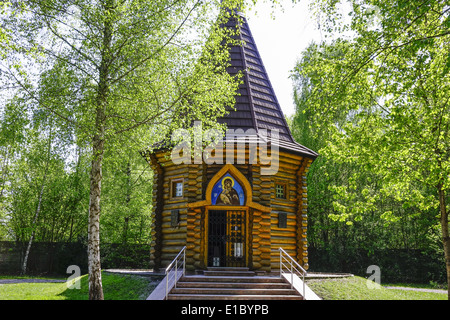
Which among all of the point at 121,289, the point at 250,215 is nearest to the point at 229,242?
the point at 250,215

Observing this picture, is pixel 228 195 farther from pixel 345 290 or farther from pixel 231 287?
pixel 345 290

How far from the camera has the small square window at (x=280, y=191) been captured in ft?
47.5

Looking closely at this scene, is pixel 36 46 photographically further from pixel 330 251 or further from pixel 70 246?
pixel 330 251

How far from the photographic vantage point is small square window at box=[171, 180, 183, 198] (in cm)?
1402

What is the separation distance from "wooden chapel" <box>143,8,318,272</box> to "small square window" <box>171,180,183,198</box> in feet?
0.12

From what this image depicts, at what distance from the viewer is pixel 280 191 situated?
47.9ft

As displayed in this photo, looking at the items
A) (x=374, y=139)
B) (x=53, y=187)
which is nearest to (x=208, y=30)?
(x=374, y=139)

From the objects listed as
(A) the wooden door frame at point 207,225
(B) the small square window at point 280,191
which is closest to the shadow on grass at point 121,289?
(A) the wooden door frame at point 207,225

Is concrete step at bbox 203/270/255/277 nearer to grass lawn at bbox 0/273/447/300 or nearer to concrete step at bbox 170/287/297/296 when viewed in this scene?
concrete step at bbox 170/287/297/296

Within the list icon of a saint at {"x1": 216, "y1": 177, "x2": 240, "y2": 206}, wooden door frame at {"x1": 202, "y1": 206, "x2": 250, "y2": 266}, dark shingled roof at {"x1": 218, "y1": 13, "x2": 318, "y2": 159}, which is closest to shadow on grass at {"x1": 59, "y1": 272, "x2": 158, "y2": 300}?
wooden door frame at {"x1": 202, "y1": 206, "x2": 250, "y2": 266}

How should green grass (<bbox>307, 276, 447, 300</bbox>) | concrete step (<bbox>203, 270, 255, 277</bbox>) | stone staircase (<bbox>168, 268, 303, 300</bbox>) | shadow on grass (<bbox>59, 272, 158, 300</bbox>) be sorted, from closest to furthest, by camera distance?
1. stone staircase (<bbox>168, 268, 303, 300</bbox>)
2. shadow on grass (<bbox>59, 272, 158, 300</bbox>)
3. green grass (<bbox>307, 276, 447, 300</bbox>)
4. concrete step (<bbox>203, 270, 255, 277</bbox>)

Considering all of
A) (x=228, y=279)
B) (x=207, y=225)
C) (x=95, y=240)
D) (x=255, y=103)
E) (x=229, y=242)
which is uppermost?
(x=255, y=103)

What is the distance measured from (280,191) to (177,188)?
4010 mm

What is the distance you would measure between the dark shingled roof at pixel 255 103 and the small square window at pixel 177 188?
282 centimetres
